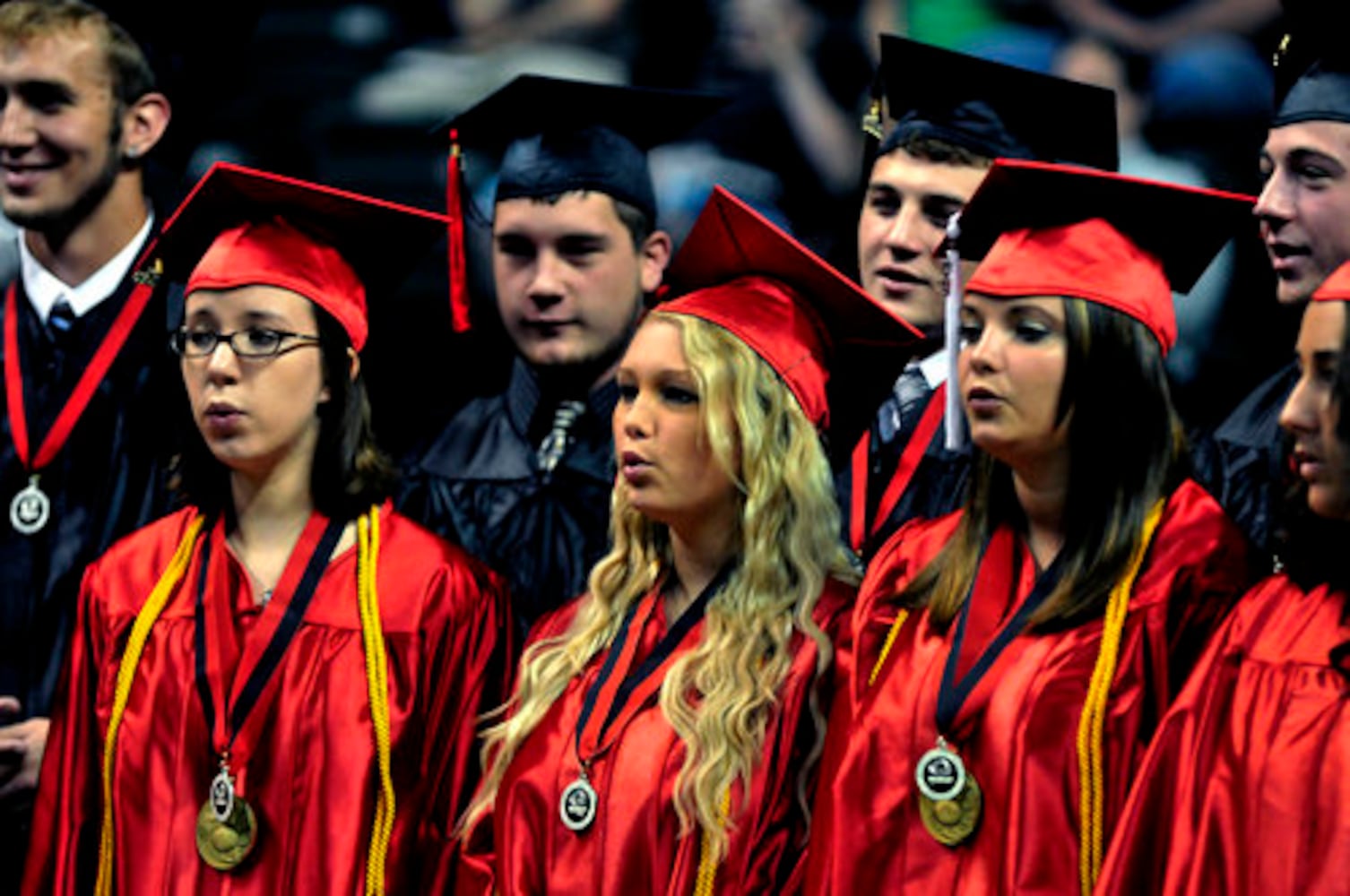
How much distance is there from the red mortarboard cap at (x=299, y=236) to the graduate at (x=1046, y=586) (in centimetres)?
124

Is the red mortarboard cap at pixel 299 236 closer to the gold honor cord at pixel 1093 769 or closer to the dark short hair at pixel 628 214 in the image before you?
the dark short hair at pixel 628 214

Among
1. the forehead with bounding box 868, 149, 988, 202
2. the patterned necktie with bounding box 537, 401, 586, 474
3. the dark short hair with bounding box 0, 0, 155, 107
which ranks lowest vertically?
the patterned necktie with bounding box 537, 401, 586, 474

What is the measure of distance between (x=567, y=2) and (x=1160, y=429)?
280 cm

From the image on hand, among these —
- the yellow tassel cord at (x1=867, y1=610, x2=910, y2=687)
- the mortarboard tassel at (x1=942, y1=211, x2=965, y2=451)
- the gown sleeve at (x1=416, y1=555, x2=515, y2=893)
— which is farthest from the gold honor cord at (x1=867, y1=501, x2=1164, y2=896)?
the gown sleeve at (x1=416, y1=555, x2=515, y2=893)

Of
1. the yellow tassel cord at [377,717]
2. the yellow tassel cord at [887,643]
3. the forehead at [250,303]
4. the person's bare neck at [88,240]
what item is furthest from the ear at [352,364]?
the yellow tassel cord at [887,643]

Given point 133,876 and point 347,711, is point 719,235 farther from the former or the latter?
point 133,876

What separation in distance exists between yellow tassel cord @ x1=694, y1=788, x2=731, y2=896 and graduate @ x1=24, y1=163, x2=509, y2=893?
64 cm

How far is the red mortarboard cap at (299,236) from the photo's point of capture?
4.20 metres

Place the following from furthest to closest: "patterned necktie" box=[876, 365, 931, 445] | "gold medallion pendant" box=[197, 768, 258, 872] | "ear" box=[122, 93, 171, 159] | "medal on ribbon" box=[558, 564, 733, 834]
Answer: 1. "ear" box=[122, 93, 171, 159]
2. "patterned necktie" box=[876, 365, 931, 445]
3. "gold medallion pendant" box=[197, 768, 258, 872]
4. "medal on ribbon" box=[558, 564, 733, 834]

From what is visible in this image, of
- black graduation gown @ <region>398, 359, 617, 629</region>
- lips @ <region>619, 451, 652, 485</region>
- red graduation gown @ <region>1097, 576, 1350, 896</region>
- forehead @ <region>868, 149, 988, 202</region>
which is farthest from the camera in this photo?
black graduation gown @ <region>398, 359, 617, 629</region>

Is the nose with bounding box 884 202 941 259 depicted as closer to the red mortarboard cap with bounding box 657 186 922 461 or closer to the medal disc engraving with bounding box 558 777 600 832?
the red mortarboard cap with bounding box 657 186 922 461

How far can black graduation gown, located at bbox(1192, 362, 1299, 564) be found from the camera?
157 inches

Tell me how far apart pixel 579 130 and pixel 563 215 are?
0.23m

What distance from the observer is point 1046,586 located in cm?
351
